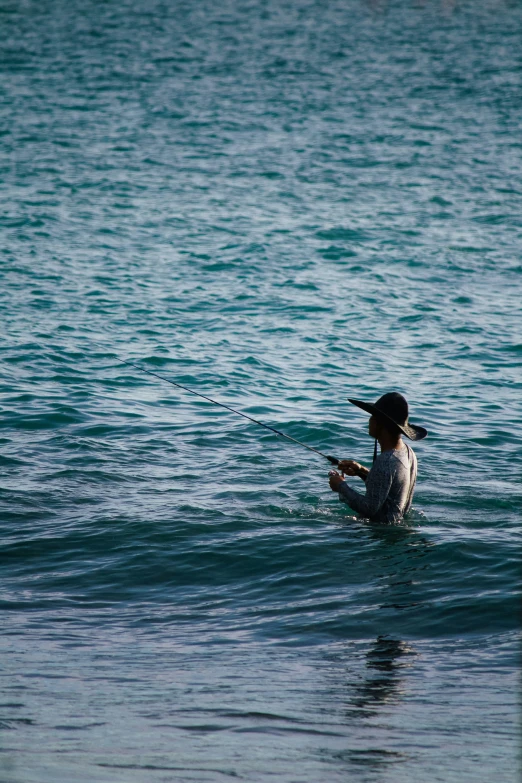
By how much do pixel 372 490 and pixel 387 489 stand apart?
127mm

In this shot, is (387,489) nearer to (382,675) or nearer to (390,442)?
(390,442)

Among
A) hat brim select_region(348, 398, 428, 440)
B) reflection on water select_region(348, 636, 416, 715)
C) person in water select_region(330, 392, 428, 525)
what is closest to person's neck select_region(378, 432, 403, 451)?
person in water select_region(330, 392, 428, 525)

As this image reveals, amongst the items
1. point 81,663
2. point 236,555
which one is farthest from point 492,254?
point 81,663

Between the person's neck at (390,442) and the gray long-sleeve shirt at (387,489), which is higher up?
the person's neck at (390,442)

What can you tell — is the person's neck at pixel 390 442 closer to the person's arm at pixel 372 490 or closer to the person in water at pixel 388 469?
the person in water at pixel 388 469

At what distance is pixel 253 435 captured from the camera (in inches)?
496

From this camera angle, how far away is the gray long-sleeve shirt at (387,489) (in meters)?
8.34

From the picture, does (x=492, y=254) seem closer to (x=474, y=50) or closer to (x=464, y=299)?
(x=464, y=299)

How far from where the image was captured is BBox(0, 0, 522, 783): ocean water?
17.5 feet

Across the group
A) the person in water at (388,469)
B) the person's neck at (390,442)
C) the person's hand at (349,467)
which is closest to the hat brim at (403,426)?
the person in water at (388,469)

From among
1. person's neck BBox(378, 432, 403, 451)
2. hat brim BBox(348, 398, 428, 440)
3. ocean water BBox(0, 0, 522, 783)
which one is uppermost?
hat brim BBox(348, 398, 428, 440)

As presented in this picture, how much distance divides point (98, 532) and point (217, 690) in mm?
3454

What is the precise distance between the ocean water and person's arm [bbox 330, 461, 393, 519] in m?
0.36

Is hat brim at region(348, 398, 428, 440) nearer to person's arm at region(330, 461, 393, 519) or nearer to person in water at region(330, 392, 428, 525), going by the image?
person in water at region(330, 392, 428, 525)
